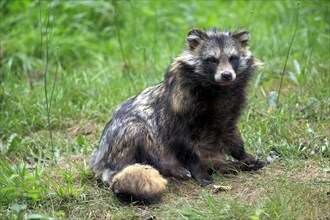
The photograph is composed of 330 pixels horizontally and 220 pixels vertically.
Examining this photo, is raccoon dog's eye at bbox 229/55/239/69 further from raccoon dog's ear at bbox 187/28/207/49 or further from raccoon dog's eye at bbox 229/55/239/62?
raccoon dog's ear at bbox 187/28/207/49

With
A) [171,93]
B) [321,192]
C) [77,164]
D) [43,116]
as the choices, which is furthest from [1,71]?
[321,192]

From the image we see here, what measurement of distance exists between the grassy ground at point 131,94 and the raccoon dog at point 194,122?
188 mm

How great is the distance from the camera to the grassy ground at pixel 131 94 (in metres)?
5.06

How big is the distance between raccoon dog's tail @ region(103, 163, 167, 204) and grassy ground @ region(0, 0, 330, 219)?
83 mm

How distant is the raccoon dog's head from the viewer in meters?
5.50

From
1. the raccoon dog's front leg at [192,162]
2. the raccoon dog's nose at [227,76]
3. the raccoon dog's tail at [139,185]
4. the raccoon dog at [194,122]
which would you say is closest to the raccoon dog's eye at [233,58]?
the raccoon dog at [194,122]

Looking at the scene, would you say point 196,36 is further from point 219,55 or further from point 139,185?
Result: point 139,185

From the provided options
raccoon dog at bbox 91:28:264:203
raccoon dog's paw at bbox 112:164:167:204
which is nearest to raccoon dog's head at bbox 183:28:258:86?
raccoon dog at bbox 91:28:264:203

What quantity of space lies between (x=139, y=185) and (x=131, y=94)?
2.56 m

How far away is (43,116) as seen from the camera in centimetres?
740

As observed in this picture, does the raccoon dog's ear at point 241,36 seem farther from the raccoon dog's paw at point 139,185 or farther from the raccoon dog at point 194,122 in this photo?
the raccoon dog's paw at point 139,185

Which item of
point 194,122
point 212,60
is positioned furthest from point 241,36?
point 194,122

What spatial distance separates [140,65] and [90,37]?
181 cm

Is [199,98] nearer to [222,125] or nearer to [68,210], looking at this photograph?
[222,125]
